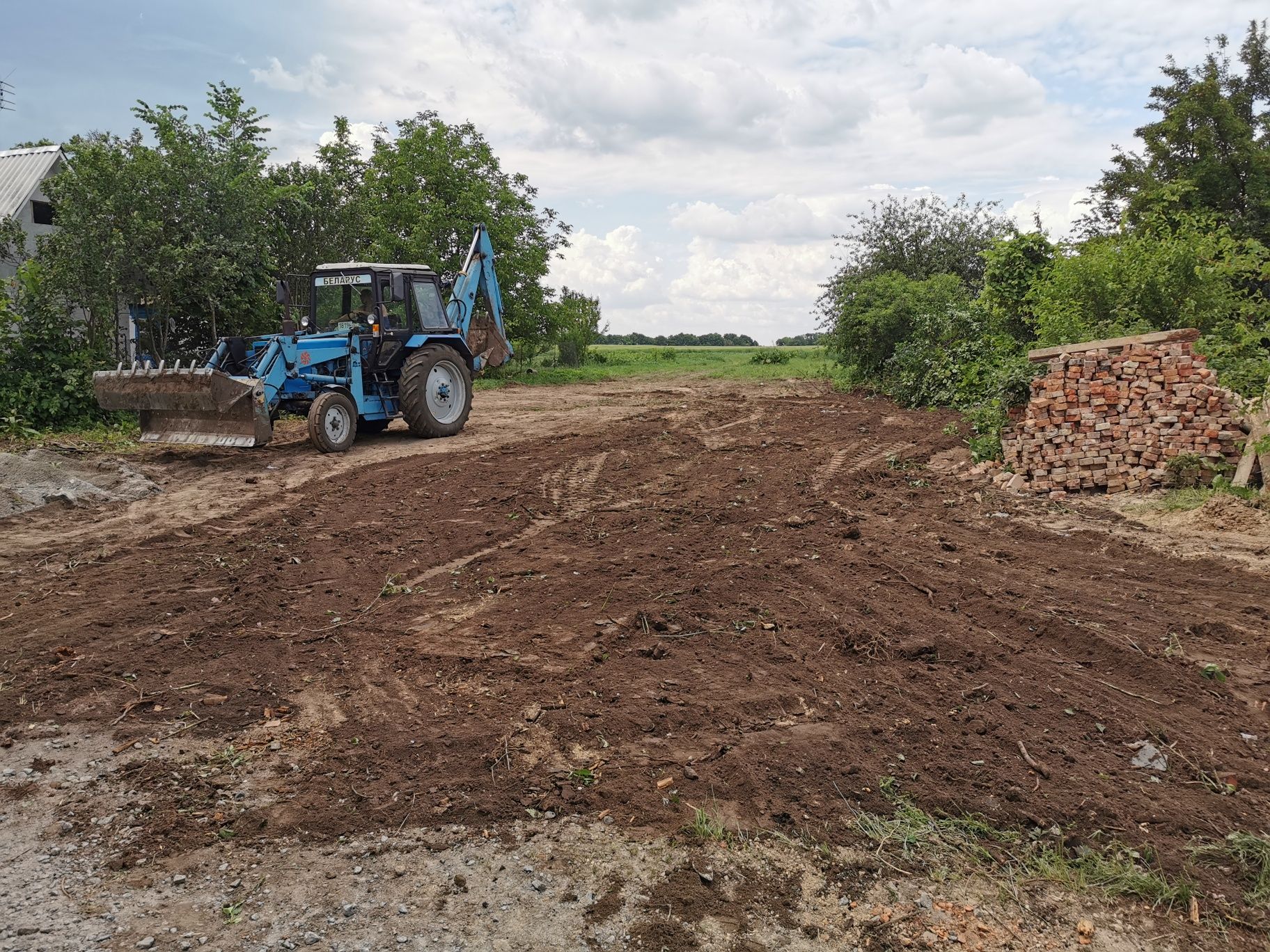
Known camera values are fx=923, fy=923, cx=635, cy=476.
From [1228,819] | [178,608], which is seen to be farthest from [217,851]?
[1228,819]

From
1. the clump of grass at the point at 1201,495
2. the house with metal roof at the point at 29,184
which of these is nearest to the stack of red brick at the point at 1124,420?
the clump of grass at the point at 1201,495

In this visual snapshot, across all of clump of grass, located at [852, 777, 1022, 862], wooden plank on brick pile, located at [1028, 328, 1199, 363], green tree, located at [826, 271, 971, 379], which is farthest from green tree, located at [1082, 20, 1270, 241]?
clump of grass, located at [852, 777, 1022, 862]

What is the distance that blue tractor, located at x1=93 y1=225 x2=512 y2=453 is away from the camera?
1222cm

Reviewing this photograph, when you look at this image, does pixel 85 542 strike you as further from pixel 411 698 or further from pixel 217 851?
pixel 217 851

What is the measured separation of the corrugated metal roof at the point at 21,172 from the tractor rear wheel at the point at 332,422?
18.9 metres

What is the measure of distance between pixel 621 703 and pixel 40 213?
30156 millimetres

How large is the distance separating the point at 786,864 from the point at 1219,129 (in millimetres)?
30153

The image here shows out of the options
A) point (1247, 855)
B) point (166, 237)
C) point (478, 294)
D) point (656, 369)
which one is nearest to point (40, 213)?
point (166, 237)

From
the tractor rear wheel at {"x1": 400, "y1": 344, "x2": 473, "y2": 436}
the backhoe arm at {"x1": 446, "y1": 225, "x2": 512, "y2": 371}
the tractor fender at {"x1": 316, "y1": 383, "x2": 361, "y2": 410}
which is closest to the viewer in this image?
the tractor fender at {"x1": 316, "y1": 383, "x2": 361, "y2": 410}

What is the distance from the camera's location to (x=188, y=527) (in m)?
8.88

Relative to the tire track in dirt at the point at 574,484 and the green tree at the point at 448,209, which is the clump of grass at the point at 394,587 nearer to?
the tire track in dirt at the point at 574,484

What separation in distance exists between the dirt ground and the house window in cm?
2323

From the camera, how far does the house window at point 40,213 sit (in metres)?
27.2

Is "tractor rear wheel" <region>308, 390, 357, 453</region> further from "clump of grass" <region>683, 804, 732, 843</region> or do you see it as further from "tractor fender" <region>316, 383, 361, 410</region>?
"clump of grass" <region>683, 804, 732, 843</region>
